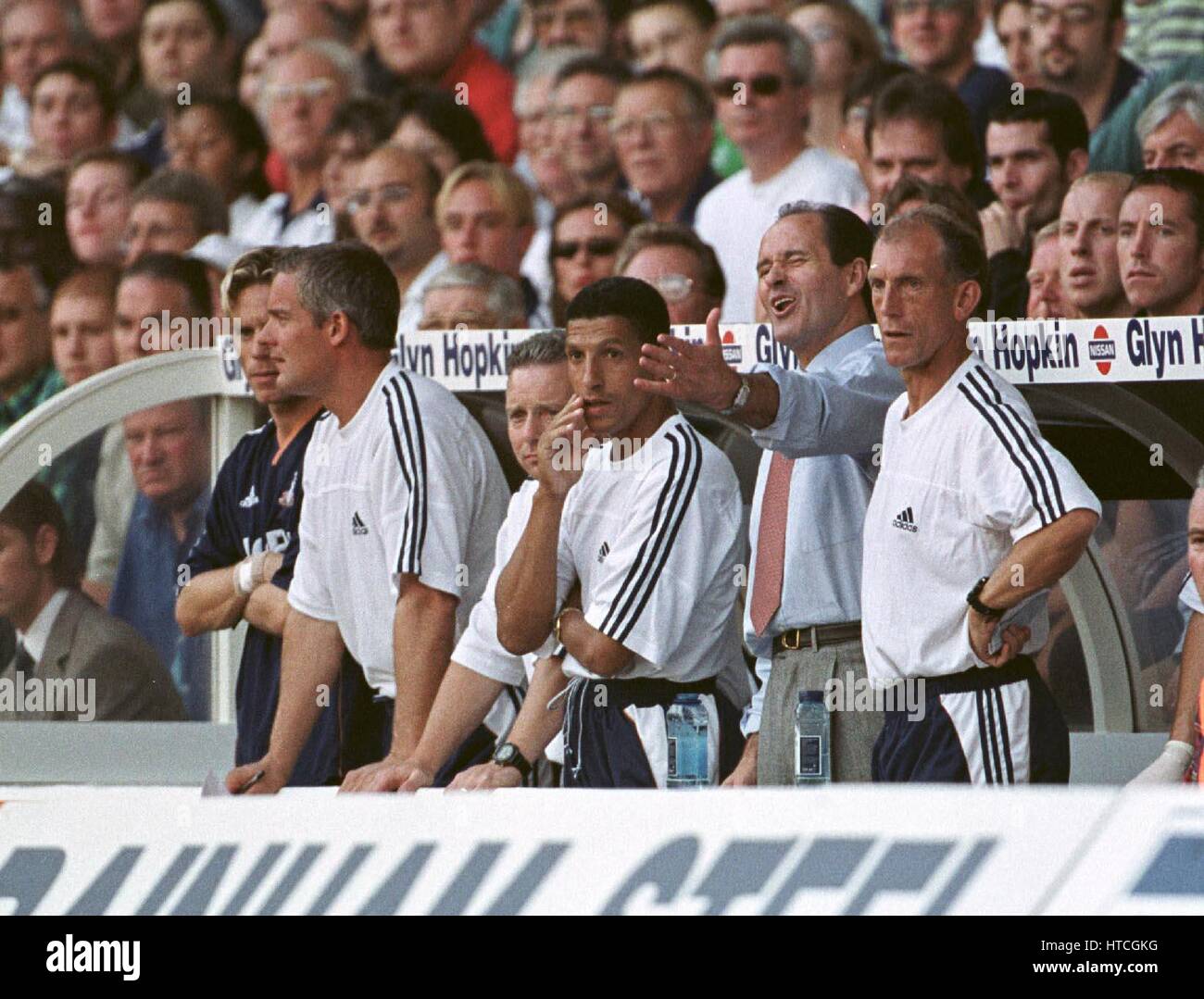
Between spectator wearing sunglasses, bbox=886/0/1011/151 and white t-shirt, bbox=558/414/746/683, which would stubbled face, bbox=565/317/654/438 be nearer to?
white t-shirt, bbox=558/414/746/683

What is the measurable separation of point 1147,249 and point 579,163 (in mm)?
3044

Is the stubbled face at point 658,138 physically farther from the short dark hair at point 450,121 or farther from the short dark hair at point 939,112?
the short dark hair at point 939,112

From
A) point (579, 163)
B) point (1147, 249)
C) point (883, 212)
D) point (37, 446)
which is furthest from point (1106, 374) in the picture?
point (579, 163)

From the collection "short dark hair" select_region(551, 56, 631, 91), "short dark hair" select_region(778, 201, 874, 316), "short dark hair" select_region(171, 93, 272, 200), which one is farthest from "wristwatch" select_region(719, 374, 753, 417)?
"short dark hair" select_region(171, 93, 272, 200)

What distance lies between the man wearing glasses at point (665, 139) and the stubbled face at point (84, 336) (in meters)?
1.98

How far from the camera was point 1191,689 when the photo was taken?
4.46 m

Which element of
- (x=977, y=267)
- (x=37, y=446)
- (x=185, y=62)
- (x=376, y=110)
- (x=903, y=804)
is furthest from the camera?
(x=185, y=62)

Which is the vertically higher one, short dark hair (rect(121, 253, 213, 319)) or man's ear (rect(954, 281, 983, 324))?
short dark hair (rect(121, 253, 213, 319))

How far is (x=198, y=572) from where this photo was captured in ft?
17.4

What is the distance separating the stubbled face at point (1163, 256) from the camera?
5.09m

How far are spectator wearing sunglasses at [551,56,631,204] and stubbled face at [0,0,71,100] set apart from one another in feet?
10.8

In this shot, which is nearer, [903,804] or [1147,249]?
[903,804]

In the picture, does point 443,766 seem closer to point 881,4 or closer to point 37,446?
point 37,446

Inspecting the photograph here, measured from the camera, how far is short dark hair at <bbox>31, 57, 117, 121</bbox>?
931 centimetres
